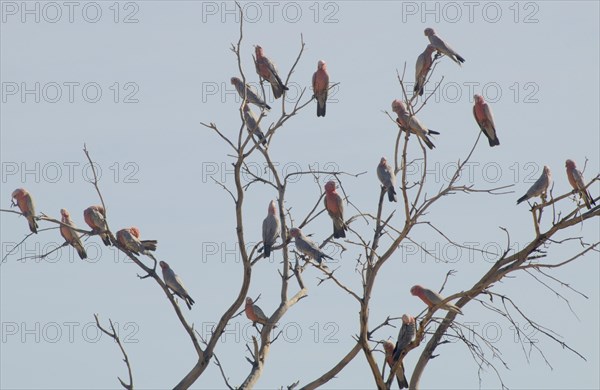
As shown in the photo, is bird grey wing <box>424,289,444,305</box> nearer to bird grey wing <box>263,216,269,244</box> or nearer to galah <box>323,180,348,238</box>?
galah <box>323,180,348,238</box>

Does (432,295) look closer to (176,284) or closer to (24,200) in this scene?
(176,284)

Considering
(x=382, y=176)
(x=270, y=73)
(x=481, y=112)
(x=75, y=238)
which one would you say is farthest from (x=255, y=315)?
(x=481, y=112)

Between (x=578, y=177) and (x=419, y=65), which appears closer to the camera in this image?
(x=578, y=177)

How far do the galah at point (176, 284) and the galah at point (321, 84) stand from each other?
2.63 m

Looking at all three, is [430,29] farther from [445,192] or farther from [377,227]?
[445,192]

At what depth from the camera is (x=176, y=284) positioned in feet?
36.5

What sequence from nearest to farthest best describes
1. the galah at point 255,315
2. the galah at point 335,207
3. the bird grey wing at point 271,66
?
the galah at point 335,207 < the galah at point 255,315 < the bird grey wing at point 271,66

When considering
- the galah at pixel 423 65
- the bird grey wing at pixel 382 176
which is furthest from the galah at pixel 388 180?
the galah at pixel 423 65

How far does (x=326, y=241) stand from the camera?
34.4 feet

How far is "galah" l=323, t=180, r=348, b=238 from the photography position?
10.8m

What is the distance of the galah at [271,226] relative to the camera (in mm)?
A: 10398

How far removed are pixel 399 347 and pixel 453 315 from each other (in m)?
0.73

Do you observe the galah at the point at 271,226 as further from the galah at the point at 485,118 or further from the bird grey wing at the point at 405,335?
the galah at the point at 485,118

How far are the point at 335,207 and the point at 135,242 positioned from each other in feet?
6.51
